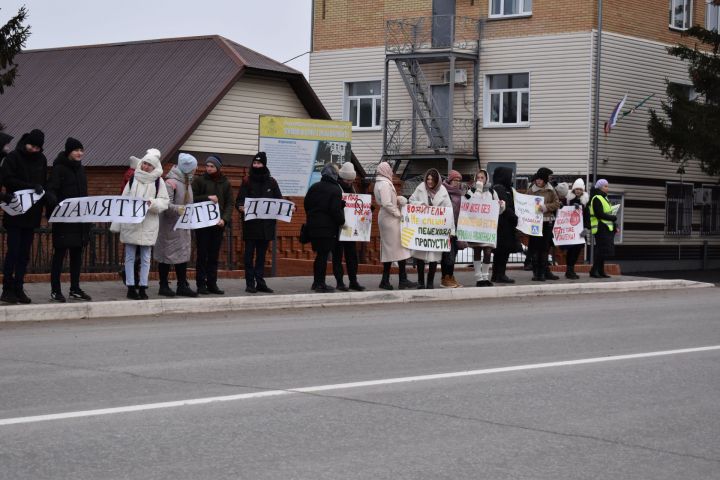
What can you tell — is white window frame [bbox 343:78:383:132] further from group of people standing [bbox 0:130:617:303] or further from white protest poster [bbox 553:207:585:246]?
group of people standing [bbox 0:130:617:303]

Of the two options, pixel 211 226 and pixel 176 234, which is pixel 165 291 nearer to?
pixel 176 234

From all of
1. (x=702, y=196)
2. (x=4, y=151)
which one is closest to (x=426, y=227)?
(x=4, y=151)

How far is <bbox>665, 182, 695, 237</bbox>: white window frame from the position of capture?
4066 cm

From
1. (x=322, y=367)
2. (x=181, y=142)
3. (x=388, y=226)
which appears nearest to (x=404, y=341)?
(x=322, y=367)

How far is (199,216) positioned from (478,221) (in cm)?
546

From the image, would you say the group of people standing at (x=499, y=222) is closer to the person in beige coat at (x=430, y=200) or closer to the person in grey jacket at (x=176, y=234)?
the person in beige coat at (x=430, y=200)

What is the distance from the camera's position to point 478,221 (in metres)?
20.6

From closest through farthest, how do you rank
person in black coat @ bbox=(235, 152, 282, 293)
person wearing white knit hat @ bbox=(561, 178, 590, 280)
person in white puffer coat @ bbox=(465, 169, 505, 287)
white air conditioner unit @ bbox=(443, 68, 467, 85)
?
1. person in black coat @ bbox=(235, 152, 282, 293)
2. person in white puffer coat @ bbox=(465, 169, 505, 287)
3. person wearing white knit hat @ bbox=(561, 178, 590, 280)
4. white air conditioner unit @ bbox=(443, 68, 467, 85)

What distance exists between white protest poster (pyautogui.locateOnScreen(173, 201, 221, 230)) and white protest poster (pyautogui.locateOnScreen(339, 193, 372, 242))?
254 cm

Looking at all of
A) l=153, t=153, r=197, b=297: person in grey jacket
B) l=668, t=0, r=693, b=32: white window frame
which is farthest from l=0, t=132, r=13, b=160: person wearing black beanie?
l=668, t=0, r=693, b=32: white window frame

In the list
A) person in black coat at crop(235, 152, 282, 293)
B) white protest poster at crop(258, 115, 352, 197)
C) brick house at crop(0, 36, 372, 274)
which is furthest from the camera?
brick house at crop(0, 36, 372, 274)

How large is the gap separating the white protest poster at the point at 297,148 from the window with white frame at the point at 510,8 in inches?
736

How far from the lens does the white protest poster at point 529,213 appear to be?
71.7 ft

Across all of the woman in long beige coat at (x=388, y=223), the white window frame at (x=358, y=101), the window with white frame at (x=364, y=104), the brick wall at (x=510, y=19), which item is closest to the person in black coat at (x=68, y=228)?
the woman in long beige coat at (x=388, y=223)
